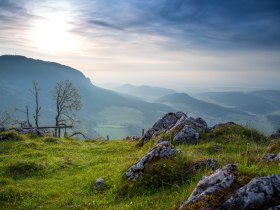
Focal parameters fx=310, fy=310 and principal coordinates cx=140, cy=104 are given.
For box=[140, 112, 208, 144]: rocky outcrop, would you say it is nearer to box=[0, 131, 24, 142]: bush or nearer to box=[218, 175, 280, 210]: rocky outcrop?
box=[0, 131, 24, 142]: bush

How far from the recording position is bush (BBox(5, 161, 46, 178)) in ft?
75.5

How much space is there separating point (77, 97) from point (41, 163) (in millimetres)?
55541

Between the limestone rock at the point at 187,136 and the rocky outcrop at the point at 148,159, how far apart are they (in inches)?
431

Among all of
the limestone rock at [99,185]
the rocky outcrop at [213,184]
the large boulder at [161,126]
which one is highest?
the rocky outcrop at [213,184]

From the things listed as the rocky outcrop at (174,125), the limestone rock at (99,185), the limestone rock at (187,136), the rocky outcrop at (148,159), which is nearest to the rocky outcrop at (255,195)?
the rocky outcrop at (148,159)

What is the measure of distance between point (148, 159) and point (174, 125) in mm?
18207

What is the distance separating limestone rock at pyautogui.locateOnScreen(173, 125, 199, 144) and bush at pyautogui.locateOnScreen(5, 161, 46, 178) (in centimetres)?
1151

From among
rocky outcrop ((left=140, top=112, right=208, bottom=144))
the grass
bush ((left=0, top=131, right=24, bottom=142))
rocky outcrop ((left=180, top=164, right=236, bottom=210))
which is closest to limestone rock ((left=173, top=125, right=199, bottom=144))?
rocky outcrop ((left=140, top=112, right=208, bottom=144))

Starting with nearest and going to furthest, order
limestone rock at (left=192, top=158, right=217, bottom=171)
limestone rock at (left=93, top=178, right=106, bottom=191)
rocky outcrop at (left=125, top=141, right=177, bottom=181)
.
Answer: limestone rock at (left=192, top=158, right=217, bottom=171) < rocky outcrop at (left=125, top=141, right=177, bottom=181) < limestone rock at (left=93, top=178, right=106, bottom=191)

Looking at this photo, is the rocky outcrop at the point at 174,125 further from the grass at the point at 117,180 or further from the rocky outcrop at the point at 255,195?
the rocky outcrop at the point at 255,195

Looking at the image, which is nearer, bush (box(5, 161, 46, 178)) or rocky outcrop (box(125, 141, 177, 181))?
rocky outcrop (box(125, 141, 177, 181))

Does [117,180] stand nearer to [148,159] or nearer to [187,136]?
[148,159]

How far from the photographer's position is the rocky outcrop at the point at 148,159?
1558cm

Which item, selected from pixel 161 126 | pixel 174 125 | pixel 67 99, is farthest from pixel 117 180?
pixel 67 99
